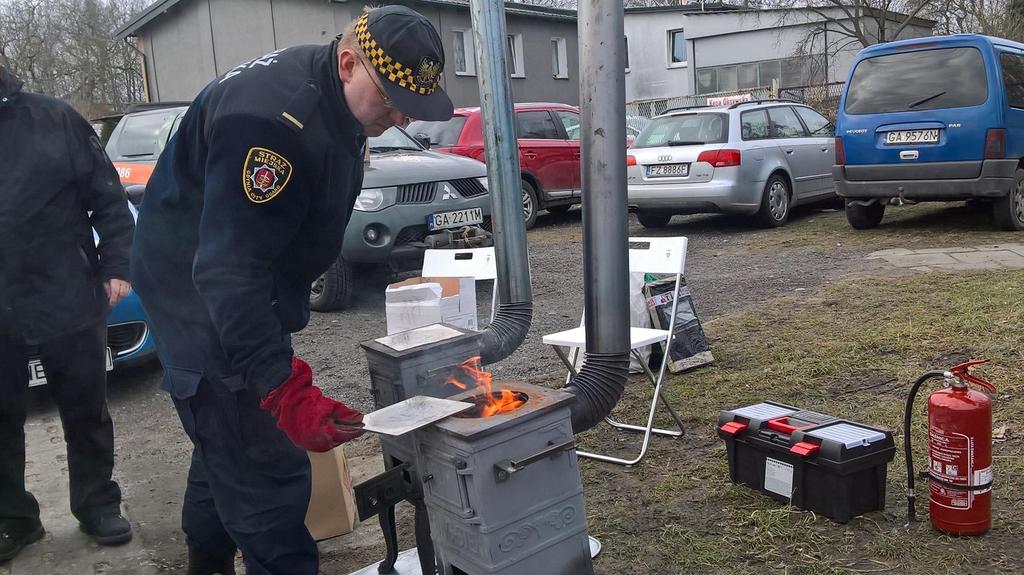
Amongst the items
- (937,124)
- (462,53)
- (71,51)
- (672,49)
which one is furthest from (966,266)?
(71,51)

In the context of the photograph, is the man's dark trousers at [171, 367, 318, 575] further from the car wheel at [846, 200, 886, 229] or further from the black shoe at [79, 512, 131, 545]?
the car wheel at [846, 200, 886, 229]

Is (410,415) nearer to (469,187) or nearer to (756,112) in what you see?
(469,187)

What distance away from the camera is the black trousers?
125 inches

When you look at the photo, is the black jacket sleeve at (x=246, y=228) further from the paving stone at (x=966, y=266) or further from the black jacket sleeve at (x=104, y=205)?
the paving stone at (x=966, y=266)

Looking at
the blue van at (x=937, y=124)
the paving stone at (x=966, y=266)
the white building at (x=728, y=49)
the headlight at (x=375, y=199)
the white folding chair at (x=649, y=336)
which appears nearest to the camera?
the white folding chair at (x=649, y=336)

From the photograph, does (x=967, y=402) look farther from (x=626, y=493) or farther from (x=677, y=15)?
(x=677, y=15)

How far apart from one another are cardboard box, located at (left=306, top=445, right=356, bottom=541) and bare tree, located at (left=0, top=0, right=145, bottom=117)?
116ft

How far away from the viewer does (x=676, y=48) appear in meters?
34.9

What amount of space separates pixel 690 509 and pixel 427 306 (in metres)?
1.60

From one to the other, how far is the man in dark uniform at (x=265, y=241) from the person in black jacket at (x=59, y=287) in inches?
37.3

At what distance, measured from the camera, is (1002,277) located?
21.7 ft

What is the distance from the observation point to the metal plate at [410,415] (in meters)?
2.26

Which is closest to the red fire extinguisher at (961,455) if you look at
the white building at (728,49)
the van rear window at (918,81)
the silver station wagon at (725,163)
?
the van rear window at (918,81)

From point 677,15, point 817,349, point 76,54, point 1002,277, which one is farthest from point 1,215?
point 76,54
